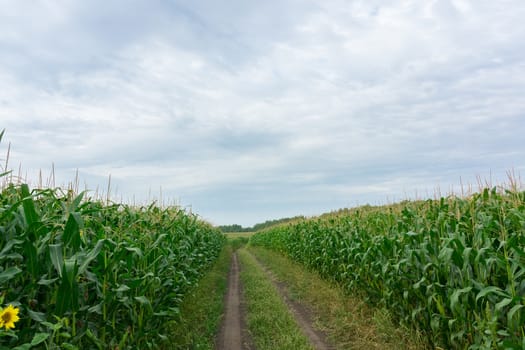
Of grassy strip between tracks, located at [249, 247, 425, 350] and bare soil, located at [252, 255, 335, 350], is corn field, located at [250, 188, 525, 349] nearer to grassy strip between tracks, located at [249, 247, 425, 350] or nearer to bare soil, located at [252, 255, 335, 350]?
grassy strip between tracks, located at [249, 247, 425, 350]

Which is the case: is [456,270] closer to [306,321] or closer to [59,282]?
[306,321]

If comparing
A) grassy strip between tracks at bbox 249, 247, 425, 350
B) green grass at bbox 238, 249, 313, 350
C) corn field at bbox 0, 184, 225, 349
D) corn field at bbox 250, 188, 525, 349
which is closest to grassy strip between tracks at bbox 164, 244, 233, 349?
green grass at bbox 238, 249, 313, 350

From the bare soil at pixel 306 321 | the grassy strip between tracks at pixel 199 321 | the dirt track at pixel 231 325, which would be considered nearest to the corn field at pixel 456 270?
the bare soil at pixel 306 321

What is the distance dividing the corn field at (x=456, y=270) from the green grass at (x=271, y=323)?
1916 mm

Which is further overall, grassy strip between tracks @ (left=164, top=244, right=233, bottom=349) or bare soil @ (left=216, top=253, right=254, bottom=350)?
bare soil @ (left=216, top=253, right=254, bottom=350)

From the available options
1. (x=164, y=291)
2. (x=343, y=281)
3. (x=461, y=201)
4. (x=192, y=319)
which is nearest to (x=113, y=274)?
(x=164, y=291)

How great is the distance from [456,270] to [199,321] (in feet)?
18.8

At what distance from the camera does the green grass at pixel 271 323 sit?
20.4ft

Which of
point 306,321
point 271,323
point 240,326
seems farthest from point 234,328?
point 306,321

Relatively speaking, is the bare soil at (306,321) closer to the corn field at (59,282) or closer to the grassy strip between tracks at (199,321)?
the grassy strip between tracks at (199,321)

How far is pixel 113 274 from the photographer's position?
410 centimetres

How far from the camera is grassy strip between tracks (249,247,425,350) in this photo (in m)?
5.91

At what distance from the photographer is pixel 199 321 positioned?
26.0 ft

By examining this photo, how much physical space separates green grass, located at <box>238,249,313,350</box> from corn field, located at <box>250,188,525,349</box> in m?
1.92
